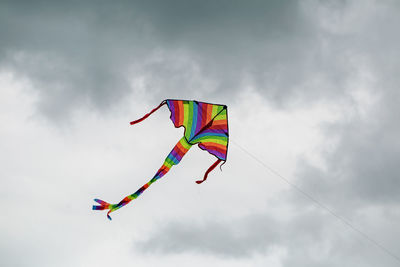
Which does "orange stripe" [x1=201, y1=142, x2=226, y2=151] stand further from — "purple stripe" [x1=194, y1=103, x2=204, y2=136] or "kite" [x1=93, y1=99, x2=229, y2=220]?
"purple stripe" [x1=194, y1=103, x2=204, y2=136]

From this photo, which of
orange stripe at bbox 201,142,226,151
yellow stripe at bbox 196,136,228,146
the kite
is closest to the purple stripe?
the kite

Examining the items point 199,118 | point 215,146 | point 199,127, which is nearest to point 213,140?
point 215,146

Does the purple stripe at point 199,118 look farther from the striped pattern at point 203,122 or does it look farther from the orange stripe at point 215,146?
the orange stripe at point 215,146

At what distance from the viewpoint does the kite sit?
1798 centimetres

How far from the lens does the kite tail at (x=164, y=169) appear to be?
16672mm

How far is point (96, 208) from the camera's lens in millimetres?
16406

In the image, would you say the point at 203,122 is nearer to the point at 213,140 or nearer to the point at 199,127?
the point at 199,127

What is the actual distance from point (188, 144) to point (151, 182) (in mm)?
2535

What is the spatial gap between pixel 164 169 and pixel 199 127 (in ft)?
8.45

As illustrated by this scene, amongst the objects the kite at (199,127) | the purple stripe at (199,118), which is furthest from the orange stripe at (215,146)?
the purple stripe at (199,118)

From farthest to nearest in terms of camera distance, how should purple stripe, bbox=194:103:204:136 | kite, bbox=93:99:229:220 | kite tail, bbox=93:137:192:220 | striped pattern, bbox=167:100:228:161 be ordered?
purple stripe, bbox=194:103:204:136 → striped pattern, bbox=167:100:228:161 → kite, bbox=93:99:229:220 → kite tail, bbox=93:137:192:220

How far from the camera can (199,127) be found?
18469 millimetres

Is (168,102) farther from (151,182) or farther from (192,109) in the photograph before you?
(151,182)

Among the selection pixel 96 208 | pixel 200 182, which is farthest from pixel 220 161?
pixel 96 208
